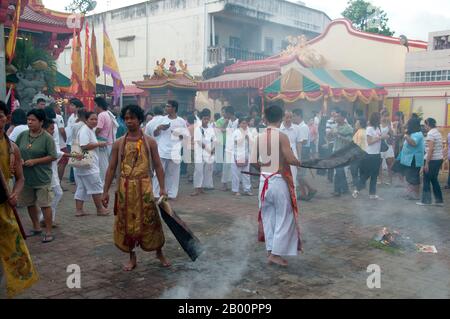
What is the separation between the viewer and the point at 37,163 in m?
5.28

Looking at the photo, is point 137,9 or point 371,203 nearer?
point 371,203

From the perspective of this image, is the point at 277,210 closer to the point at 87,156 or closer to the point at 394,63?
the point at 87,156

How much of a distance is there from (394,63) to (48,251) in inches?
635

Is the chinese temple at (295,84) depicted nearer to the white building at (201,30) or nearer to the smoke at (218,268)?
the white building at (201,30)

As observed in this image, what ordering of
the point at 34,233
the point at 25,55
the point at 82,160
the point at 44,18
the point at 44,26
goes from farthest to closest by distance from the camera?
the point at 44,18, the point at 44,26, the point at 25,55, the point at 82,160, the point at 34,233

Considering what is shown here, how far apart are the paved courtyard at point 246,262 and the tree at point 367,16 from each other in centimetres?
2046

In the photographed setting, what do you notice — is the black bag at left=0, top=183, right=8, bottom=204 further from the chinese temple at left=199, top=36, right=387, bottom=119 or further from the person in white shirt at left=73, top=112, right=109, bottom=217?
the chinese temple at left=199, top=36, right=387, bottom=119

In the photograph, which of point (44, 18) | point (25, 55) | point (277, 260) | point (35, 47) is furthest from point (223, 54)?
point (277, 260)

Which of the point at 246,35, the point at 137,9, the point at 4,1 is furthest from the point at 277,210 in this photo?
the point at 137,9

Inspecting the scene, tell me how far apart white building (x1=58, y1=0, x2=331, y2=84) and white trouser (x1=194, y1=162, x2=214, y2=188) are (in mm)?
11965

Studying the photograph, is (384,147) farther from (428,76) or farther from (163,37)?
(163,37)

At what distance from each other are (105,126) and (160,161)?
152 inches

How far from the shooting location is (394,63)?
17672 millimetres

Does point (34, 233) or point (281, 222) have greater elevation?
point (281, 222)
